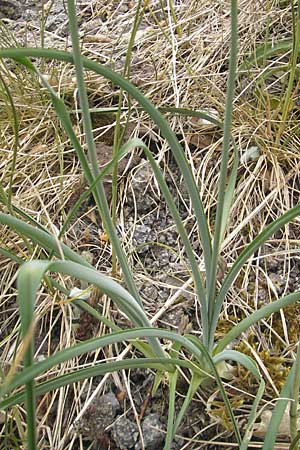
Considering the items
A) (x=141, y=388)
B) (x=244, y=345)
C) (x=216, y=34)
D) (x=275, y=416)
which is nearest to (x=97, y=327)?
(x=141, y=388)

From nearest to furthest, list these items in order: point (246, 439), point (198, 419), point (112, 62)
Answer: point (246, 439) < point (198, 419) < point (112, 62)

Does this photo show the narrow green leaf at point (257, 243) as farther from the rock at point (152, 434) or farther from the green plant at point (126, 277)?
the rock at point (152, 434)

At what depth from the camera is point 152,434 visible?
844 mm

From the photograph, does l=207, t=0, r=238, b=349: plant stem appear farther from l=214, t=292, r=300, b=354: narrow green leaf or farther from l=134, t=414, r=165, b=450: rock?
l=134, t=414, r=165, b=450: rock

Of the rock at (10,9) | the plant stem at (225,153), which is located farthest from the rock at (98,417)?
the rock at (10,9)

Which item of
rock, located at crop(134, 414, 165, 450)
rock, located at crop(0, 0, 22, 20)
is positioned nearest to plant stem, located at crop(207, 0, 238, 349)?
rock, located at crop(134, 414, 165, 450)

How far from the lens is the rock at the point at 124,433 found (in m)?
0.84

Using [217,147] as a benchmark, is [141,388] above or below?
below

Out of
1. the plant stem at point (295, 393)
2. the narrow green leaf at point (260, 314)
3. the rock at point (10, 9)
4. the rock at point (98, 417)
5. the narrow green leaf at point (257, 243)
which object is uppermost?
the rock at point (10, 9)

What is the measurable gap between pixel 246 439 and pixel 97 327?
0.33m

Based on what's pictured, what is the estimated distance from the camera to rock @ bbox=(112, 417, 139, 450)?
840 mm

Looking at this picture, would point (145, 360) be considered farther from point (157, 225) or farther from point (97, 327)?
point (157, 225)

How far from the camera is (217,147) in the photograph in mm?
1151

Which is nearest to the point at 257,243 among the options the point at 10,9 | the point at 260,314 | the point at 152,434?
the point at 260,314
